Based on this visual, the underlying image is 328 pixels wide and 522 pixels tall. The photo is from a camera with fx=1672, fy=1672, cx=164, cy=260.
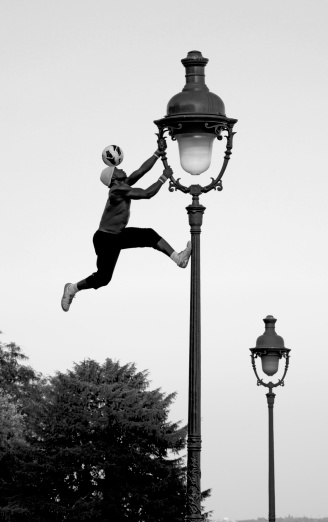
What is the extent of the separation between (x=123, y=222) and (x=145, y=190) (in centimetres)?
45

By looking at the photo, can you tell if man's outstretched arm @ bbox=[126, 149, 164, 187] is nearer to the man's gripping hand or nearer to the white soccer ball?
the man's gripping hand

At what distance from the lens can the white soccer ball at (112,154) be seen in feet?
60.6

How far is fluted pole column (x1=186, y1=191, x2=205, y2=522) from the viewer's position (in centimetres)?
1769

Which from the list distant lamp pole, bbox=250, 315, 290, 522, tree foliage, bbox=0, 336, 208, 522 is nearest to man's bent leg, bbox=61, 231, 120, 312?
distant lamp pole, bbox=250, 315, 290, 522

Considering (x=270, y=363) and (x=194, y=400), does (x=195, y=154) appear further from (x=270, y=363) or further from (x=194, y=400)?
(x=270, y=363)

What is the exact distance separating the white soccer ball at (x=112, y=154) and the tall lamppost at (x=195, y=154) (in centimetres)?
51

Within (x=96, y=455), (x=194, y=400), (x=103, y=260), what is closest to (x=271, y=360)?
(x=103, y=260)

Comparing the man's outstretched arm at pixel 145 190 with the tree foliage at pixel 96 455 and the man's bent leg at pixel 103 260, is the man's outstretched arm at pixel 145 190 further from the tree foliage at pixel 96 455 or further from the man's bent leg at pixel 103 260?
the tree foliage at pixel 96 455

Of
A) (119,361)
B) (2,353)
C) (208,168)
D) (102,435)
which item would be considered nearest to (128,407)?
(102,435)

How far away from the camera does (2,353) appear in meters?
93.0

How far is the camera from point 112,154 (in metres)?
18.5

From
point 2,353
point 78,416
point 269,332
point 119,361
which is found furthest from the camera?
point 2,353

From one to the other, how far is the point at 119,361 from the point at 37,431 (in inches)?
228

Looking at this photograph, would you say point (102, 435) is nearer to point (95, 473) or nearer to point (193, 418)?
point (95, 473)
